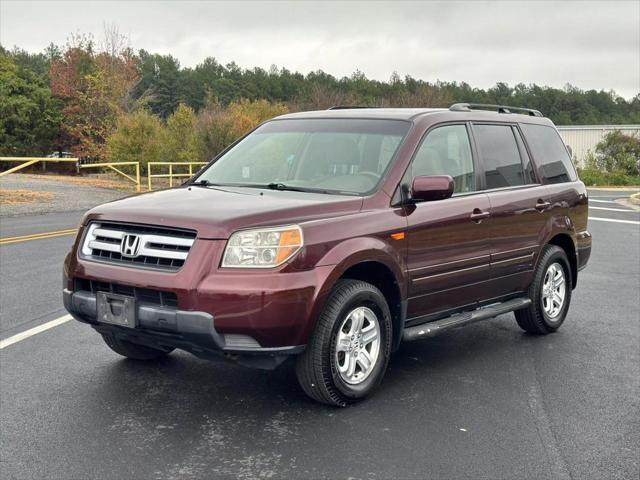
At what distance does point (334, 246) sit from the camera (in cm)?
489

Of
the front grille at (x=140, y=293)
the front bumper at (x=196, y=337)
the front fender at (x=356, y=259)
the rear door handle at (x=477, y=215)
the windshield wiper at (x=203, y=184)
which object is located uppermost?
the windshield wiper at (x=203, y=184)

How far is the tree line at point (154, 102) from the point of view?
3647 cm

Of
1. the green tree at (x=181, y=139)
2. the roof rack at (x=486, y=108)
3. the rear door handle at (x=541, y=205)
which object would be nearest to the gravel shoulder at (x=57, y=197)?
the green tree at (x=181, y=139)

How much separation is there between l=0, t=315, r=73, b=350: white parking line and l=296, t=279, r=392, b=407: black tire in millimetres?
2850

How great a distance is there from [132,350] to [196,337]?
63.3 inches

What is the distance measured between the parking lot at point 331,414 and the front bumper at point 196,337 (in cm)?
41

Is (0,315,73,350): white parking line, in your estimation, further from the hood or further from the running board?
the running board

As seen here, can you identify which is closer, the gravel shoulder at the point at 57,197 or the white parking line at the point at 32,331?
the white parking line at the point at 32,331

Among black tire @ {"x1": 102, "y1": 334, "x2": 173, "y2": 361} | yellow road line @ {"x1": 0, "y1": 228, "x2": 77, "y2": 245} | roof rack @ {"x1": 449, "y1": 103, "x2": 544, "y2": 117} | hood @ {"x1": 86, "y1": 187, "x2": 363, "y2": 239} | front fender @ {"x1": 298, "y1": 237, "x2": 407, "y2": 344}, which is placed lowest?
yellow road line @ {"x1": 0, "y1": 228, "x2": 77, "y2": 245}

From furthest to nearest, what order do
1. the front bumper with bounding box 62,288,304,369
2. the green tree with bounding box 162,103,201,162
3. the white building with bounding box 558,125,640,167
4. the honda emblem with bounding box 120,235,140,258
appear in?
the white building with bounding box 558,125,640,167, the green tree with bounding box 162,103,201,162, the honda emblem with bounding box 120,235,140,258, the front bumper with bounding box 62,288,304,369

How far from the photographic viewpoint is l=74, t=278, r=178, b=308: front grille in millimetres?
4621

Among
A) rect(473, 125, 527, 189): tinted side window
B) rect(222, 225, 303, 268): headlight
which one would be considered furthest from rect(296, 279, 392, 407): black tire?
rect(473, 125, 527, 189): tinted side window

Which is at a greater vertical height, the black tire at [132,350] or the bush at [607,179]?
the black tire at [132,350]

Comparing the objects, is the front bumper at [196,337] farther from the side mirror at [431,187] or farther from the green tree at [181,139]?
the green tree at [181,139]
